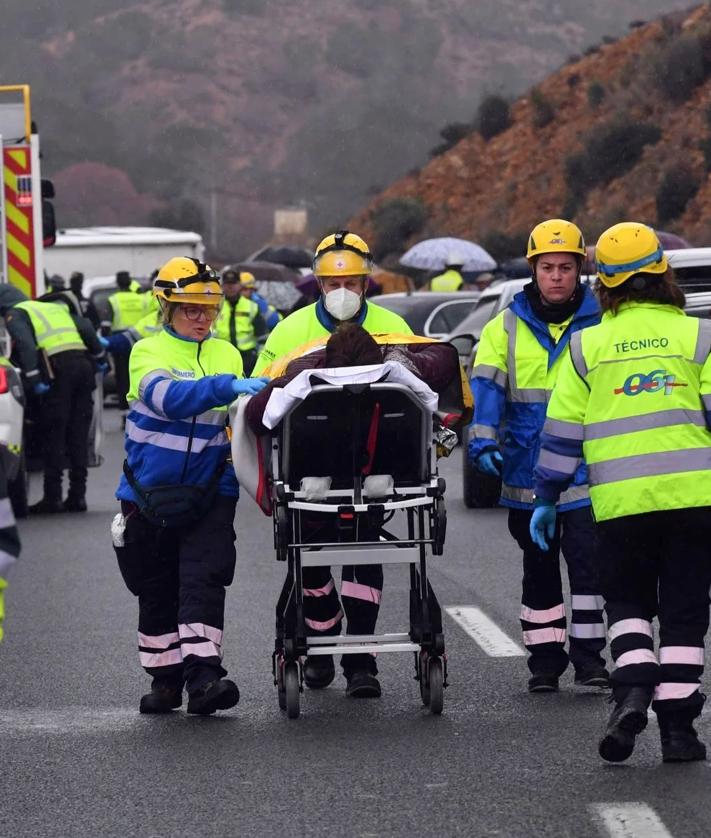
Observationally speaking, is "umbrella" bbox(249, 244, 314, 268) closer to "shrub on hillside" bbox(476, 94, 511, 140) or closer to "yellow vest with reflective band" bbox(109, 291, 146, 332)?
"shrub on hillside" bbox(476, 94, 511, 140)

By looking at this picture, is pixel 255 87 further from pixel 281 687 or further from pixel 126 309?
pixel 281 687

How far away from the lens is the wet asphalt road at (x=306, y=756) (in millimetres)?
6273

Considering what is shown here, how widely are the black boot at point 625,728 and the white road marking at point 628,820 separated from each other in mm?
409

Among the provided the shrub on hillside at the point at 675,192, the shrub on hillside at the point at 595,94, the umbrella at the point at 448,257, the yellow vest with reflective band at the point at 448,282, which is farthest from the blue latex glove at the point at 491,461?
the shrub on hillside at the point at 595,94

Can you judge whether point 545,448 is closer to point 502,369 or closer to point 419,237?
point 502,369

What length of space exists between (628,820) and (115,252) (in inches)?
1242

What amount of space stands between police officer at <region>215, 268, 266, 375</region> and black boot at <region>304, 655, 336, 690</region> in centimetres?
1255

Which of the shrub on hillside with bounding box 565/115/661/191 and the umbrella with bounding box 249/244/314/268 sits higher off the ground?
the shrub on hillside with bounding box 565/115/661/191

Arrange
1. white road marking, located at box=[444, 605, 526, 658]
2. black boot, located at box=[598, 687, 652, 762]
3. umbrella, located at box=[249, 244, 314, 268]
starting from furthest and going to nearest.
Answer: umbrella, located at box=[249, 244, 314, 268]
white road marking, located at box=[444, 605, 526, 658]
black boot, located at box=[598, 687, 652, 762]

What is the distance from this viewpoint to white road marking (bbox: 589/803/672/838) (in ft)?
19.6

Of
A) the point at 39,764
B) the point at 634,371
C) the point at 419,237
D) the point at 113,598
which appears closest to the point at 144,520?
the point at 39,764

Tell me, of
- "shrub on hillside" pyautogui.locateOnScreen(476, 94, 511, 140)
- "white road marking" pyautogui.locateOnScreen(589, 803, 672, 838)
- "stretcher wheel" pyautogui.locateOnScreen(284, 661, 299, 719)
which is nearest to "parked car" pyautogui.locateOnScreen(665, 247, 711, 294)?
"stretcher wheel" pyautogui.locateOnScreen(284, 661, 299, 719)

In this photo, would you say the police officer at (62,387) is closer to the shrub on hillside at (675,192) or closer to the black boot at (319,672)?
the black boot at (319,672)

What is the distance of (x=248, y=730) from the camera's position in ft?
25.2
